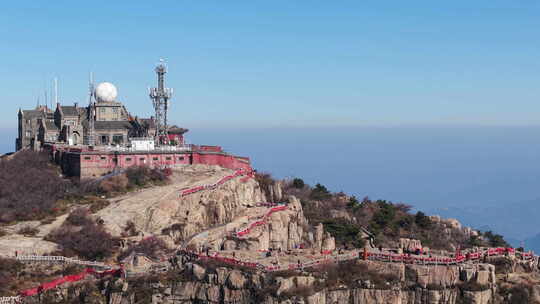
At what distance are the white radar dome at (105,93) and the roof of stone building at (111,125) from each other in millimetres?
4338

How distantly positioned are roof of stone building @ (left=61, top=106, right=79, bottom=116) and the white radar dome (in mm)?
3885

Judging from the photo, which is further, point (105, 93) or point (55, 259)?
point (105, 93)

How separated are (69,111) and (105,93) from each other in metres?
5.64

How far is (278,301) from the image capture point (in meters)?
70.8

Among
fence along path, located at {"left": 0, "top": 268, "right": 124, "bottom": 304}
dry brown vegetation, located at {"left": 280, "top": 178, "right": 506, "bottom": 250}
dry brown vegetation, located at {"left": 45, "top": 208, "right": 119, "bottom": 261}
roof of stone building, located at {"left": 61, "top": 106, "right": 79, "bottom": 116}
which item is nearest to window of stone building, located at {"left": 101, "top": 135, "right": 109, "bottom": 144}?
roof of stone building, located at {"left": 61, "top": 106, "right": 79, "bottom": 116}

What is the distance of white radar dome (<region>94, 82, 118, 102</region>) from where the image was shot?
381 ft

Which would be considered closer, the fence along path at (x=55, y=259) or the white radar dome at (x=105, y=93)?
the fence along path at (x=55, y=259)

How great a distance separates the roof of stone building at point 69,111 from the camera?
112875 mm

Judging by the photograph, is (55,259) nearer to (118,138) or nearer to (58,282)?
(58,282)

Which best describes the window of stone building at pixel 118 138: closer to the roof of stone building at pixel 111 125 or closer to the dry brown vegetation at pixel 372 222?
the roof of stone building at pixel 111 125

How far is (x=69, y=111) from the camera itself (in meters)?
113

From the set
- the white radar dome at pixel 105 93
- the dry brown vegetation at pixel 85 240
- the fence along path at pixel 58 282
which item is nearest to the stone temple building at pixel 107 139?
the white radar dome at pixel 105 93

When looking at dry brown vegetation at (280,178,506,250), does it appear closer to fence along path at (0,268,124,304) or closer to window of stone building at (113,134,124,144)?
window of stone building at (113,134,124,144)

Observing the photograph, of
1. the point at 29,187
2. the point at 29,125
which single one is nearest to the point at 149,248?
the point at 29,187
